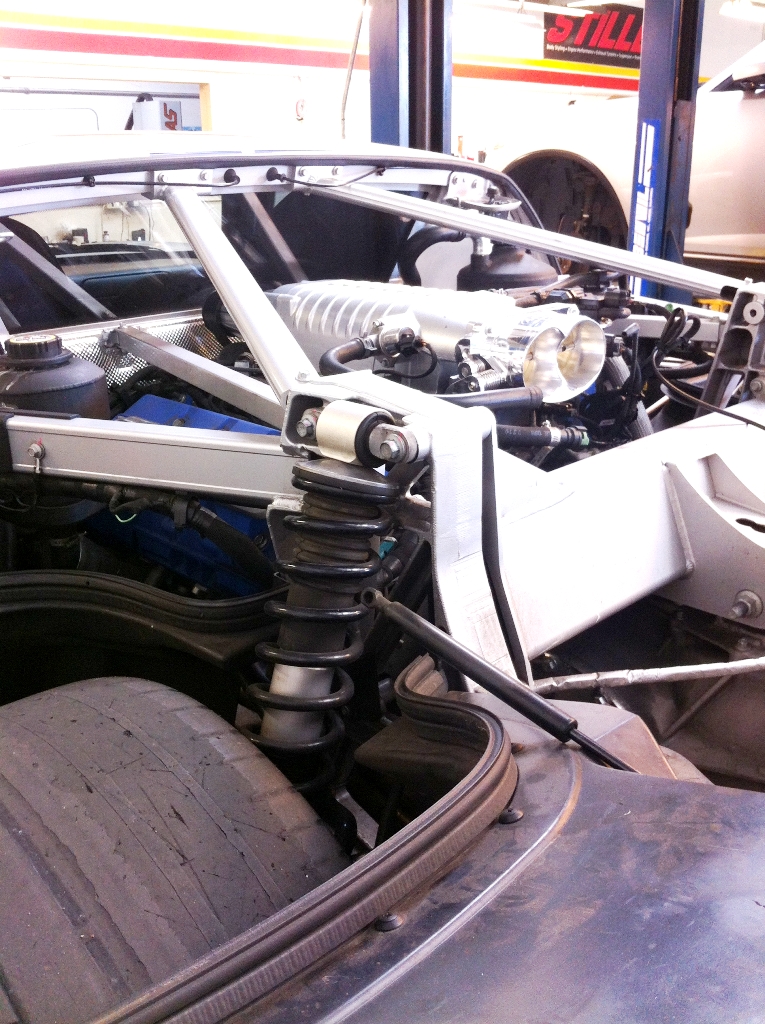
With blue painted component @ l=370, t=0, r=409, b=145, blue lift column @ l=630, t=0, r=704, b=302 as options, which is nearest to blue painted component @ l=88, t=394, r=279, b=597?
blue painted component @ l=370, t=0, r=409, b=145

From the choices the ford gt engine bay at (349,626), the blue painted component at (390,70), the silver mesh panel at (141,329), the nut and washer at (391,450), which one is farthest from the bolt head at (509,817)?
the blue painted component at (390,70)

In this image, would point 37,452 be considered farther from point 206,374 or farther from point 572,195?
point 572,195

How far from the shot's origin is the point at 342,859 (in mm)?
973

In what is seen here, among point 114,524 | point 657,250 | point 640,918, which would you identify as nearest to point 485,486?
point 640,918

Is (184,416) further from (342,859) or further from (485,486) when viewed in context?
(342,859)

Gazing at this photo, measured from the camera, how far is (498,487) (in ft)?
4.21

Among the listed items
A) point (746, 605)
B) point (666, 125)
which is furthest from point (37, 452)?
point (666, 125)

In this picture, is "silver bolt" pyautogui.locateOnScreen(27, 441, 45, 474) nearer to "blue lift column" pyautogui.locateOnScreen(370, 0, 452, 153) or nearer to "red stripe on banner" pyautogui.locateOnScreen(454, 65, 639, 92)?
"blue lift column" pyautogui.locateOnScreen(370, 0, 452, 153)

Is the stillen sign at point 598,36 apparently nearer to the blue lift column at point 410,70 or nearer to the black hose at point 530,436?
the blue lift column at point 410,70

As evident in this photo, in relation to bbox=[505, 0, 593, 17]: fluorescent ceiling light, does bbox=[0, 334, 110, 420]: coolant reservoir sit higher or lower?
lower

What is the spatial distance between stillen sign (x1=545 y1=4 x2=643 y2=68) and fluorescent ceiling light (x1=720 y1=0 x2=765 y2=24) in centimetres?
138

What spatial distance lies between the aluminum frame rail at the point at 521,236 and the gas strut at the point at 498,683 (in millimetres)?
1136

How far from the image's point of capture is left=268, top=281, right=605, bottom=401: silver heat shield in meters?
1.57

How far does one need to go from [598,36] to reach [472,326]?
10398mm
